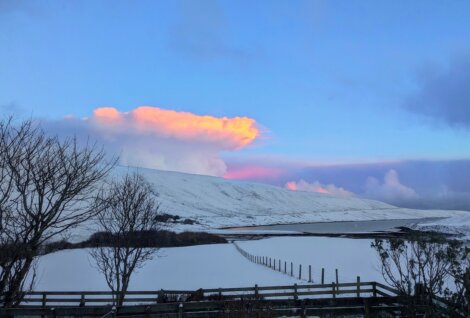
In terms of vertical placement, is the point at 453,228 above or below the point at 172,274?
above

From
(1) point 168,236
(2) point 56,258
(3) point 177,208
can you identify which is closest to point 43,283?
(2) point 56,258

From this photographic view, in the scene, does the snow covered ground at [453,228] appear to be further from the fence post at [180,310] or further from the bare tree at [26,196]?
the bare tree at [26,196]

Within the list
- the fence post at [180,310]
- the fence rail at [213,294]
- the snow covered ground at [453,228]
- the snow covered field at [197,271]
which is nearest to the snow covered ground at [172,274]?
the snow covered field at [197,271]

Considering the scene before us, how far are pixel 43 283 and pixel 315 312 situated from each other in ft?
63.8

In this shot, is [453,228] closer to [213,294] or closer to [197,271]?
[197,271]

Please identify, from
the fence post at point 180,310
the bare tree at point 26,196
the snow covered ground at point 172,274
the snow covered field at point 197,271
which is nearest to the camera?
the bare tree at point 26,196

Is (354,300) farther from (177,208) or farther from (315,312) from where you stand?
(177,208)

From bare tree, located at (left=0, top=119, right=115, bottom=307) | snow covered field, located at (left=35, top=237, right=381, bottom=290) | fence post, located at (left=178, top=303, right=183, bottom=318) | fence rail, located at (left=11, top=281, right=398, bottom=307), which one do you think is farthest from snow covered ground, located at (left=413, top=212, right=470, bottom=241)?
bare tree, located at (left=0, top=119, right=115, bottom=307)

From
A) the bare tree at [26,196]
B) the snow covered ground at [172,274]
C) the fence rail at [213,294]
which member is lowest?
the snow covered ground at [172,274]

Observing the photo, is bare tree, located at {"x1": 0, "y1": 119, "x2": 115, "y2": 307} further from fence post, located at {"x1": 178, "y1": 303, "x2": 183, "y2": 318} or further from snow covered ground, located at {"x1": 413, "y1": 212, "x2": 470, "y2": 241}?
snow covered ground, located at {"x1": 413, "y1": 212, "x2": 470, "y2": 241}

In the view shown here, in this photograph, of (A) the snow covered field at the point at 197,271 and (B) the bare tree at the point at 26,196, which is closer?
(B) the bare tree at the point at 26,196

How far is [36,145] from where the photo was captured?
937cm

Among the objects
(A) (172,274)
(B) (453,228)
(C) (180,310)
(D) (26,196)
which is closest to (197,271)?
(A) (172,274)

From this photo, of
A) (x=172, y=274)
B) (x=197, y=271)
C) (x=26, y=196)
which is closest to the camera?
(x=26, y=196)
